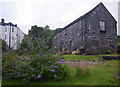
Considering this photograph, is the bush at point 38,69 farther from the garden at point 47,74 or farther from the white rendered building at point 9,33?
the white rendered building at point 9,33

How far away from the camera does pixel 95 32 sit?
36.1 feet

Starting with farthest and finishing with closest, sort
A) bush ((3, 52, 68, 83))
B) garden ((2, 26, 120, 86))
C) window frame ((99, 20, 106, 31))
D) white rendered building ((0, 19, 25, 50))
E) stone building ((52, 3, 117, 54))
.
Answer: window frame ((99, 20, 106, 31)), stone building ((52, 3, 117, 54)), white rendered building ((0, 19, 25, 50)), bush ((3, 52, 68, 83)), garden ((2, 26, 120, 86))

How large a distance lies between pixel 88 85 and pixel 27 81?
1.28 metres

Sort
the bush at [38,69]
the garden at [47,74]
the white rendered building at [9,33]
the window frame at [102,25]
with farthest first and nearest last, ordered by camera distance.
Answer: the window frame at [102,25]
the white rendered building at [9,33]
the bush at [38,69]
the garden at [47,74]

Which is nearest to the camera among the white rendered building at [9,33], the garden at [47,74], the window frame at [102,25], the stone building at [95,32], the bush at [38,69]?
the garden at [47,74]

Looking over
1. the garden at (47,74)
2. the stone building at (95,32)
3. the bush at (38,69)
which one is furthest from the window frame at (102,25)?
the bush at (38,69)

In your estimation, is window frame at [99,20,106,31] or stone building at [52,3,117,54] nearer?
stone building at [52,3,117,54]

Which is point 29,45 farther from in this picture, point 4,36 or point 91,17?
point 91,17

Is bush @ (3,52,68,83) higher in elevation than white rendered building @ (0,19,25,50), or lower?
lower

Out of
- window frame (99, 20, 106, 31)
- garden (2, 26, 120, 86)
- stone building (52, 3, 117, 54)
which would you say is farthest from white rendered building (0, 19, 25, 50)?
window frame (99, 20, 106, 31)

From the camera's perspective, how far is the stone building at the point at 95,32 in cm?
1052

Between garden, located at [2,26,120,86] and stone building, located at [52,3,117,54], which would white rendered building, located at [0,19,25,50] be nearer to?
garden, located at [2,26,120,86]

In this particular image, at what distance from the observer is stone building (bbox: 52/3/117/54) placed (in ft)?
34.5

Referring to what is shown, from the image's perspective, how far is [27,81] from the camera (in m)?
2.24
